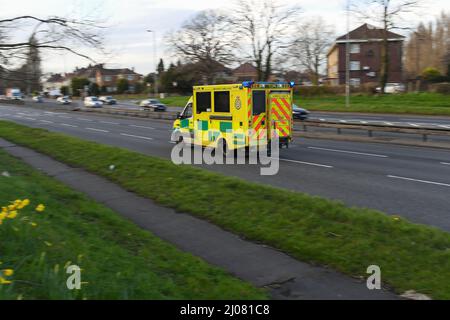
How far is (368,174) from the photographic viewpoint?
44.0 ft

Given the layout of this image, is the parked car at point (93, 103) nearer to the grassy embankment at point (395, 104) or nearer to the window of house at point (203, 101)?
the grassy embankment at point (395, 104)

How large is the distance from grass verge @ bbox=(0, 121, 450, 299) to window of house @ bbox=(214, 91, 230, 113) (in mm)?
4526

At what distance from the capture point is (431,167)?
14547mm

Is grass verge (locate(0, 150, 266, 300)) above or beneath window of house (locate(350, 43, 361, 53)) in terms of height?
beneath

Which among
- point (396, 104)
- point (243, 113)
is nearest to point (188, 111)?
point (243, 113)

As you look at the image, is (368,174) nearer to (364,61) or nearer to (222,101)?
(222,101)

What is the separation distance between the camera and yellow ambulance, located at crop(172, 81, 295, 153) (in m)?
16.1

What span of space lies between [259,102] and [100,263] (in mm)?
11363

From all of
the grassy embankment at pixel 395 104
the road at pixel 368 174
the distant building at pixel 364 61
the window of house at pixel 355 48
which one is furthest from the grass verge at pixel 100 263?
the window of house at pixel 355 48

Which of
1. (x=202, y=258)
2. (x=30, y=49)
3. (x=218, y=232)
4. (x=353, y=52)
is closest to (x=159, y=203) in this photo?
(x=218, y=232)

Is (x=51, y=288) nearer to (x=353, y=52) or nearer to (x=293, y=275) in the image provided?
(x=293, y=275)

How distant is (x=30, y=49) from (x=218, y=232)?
36.0 ft

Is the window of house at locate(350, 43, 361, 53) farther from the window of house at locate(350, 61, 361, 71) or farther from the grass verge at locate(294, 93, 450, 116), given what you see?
the grass verge at locate(294, 93, 450, 116)

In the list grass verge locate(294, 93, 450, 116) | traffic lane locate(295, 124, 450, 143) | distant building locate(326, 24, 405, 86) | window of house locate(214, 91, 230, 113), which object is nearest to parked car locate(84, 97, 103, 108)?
grass verge locate(294, 93, 450, 116)
